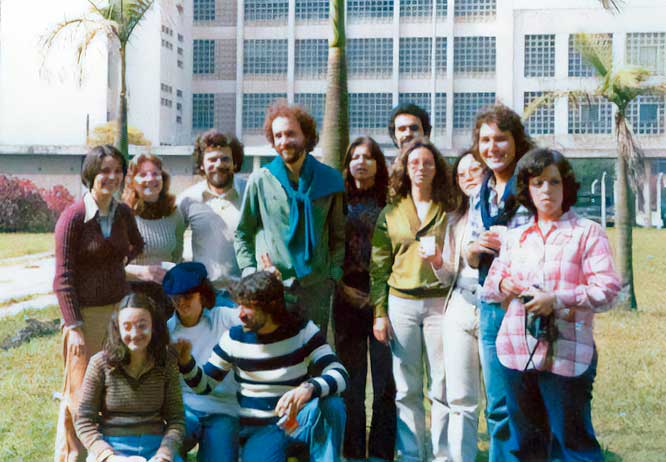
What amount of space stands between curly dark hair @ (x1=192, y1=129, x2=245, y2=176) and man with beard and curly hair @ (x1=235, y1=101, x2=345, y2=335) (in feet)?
0.71

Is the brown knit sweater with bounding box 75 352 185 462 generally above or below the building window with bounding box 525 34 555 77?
below

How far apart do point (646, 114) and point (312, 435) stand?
2.78 m

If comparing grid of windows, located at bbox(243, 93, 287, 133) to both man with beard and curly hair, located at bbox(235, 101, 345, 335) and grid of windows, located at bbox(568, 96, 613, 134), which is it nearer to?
man with beard and curly hair, located at bbox(235, 101, 345, 335)

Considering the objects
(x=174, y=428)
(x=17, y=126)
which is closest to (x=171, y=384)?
(x=174, y=428)

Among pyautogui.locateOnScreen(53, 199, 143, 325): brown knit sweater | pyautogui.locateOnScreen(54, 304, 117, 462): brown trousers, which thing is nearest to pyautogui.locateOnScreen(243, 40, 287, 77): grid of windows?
pyautogui.locateOnScreen(53, 199, 143, 325): brown knit sweater

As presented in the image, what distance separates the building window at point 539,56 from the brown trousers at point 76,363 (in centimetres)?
238

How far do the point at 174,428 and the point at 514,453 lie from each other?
125 cm

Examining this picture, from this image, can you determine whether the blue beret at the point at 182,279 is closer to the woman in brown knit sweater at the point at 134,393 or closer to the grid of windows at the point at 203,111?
the woman in brown knit sweater at the point at 134,393

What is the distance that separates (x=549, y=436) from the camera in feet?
10.1

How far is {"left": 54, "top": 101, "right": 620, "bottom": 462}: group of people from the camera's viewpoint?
3.00 meters

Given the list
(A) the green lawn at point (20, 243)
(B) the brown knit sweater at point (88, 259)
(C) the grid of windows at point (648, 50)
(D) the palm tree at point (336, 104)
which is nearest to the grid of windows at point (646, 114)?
(C) the grid of windows at point (648, 50)

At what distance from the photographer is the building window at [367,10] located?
4.59 meters

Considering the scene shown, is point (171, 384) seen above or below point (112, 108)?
below

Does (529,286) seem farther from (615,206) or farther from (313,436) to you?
(615,206)
